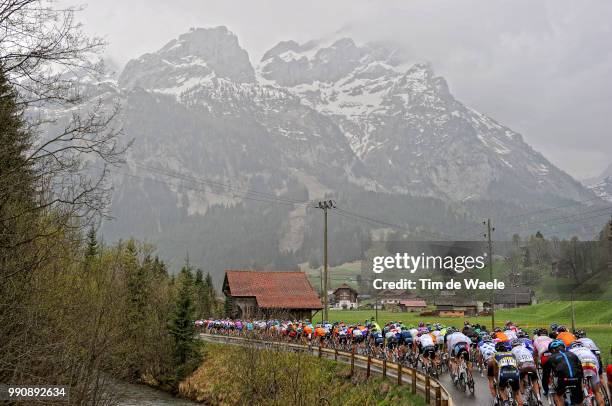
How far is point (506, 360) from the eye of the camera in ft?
48.8

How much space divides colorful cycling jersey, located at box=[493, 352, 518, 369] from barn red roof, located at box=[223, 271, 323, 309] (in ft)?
162

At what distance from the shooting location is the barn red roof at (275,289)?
65.6m

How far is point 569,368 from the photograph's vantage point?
1295 centimetres

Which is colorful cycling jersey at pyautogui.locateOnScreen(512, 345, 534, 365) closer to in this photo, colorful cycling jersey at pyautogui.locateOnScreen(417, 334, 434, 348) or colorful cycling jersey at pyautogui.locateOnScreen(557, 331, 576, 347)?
colorful cycling jersey at pyautogui.locateOnScreen(557, 331, 576, 347)

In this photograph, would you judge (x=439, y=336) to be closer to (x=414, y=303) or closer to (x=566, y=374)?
(x=566, y=374)

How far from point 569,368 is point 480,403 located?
16.6ft

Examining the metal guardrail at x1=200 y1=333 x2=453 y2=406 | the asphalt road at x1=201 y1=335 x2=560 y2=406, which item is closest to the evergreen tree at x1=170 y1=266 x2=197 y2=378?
the metal guardrail at x1=200 y1=333 x2=453 y2=406

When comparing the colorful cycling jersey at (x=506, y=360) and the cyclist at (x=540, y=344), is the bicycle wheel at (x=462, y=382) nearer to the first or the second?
the cyclist at (x=540, y=344)

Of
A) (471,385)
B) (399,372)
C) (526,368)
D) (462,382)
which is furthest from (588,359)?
(399,372)

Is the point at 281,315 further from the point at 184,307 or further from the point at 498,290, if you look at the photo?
the point at 498,290

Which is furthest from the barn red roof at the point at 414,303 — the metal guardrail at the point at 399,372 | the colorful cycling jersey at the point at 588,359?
the colorful cycling jersey at the point at 588,359

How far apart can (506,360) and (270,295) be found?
2093 inches

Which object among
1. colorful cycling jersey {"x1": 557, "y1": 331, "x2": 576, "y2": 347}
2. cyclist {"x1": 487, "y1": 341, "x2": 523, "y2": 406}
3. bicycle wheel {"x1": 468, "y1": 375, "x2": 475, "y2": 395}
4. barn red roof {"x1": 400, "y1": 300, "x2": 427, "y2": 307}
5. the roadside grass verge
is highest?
barn red roof {"x1": 400, "y1": 300, "x2": 427, "y2": 307}

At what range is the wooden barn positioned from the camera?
6525 cm
